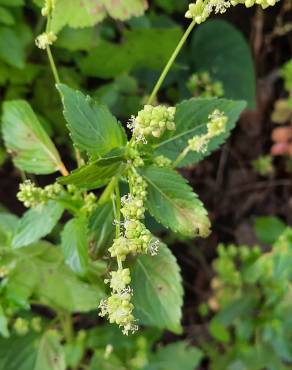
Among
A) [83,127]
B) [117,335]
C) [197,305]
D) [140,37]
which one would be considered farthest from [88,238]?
[197,305]

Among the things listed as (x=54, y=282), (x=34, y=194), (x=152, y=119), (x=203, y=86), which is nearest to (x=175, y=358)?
(x=54, y=282)

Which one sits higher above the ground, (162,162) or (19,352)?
(162,162)

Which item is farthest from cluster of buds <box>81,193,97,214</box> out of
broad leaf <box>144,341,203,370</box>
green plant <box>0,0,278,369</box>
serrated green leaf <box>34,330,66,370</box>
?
broad leaf <box>144,341,203,370</box>

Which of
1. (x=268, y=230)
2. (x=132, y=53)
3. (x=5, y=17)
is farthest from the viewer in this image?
(x=268, y=230)

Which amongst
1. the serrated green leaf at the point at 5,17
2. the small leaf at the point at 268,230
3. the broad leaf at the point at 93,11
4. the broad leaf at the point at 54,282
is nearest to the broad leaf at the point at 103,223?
the broad leaf at the point at 54,282

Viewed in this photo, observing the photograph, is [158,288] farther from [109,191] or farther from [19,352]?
[19,352]

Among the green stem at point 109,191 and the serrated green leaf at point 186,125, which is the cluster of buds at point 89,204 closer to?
the green stem at point 109,191
